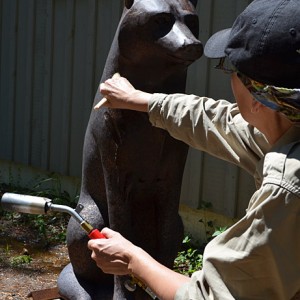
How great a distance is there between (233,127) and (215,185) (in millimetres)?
3398

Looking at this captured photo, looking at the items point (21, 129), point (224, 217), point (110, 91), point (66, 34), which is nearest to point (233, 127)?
point (110, 91)

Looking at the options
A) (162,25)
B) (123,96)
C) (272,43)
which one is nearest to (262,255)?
(272,43)

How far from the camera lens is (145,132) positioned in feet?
9.88

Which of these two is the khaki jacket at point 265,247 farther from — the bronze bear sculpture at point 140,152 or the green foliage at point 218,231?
the green foliage at point 218,231

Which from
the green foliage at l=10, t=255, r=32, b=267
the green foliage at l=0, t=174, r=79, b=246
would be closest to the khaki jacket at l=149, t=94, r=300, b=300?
the green foliage at l=10, t=255, r=32, b=267

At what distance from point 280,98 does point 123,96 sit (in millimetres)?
1099

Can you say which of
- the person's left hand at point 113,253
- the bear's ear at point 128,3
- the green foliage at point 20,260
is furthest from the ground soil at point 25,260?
the person's left hand at point 113,253

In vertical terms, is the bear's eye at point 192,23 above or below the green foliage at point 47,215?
above

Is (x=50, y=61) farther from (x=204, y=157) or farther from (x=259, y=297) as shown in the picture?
(x=259, y=297)

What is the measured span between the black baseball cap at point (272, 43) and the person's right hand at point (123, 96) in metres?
0.86

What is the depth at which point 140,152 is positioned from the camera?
119 inches

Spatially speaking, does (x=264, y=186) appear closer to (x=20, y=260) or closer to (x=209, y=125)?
(x=209, y=125)

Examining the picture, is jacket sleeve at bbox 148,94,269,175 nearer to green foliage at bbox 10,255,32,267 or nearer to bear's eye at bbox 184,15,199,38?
bear's eye at bbox 184,15,199,38

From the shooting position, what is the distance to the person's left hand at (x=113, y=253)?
1988mm
